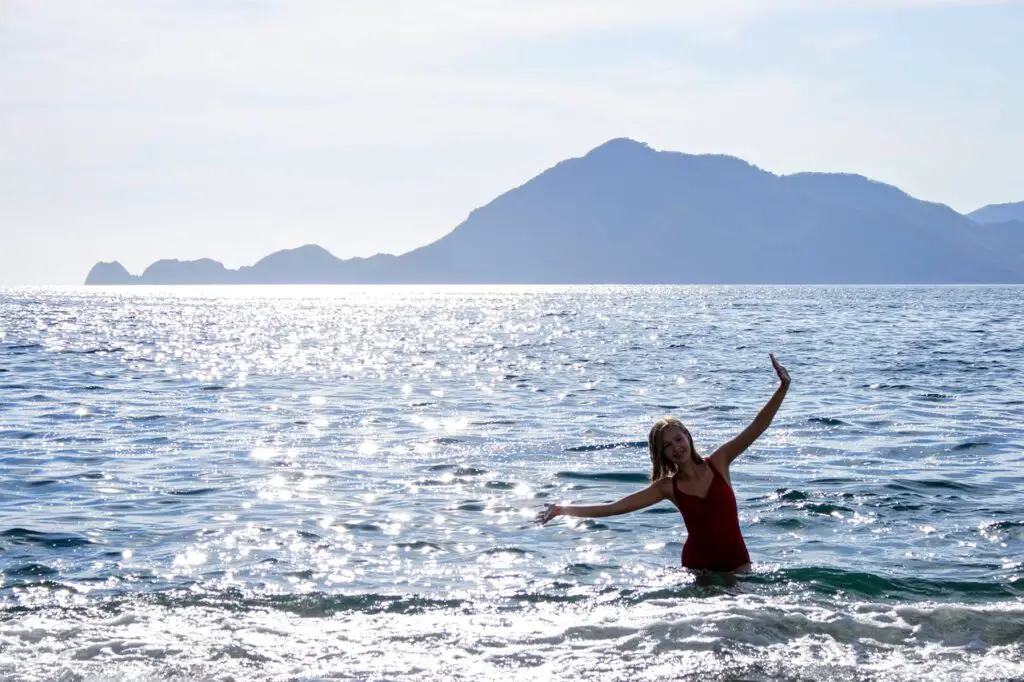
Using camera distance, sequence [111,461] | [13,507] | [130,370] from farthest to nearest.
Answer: [130,370], [111,461], [13,507]

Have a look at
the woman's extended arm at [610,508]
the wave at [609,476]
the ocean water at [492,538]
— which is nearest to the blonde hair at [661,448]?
the woman's extended arm at [610,508]

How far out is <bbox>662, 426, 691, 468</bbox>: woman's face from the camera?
10.7 m

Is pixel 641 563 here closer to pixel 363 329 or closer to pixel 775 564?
pixel 775 564

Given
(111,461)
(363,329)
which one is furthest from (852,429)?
(363,329)

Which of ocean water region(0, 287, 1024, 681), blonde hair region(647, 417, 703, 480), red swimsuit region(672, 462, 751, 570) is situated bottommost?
ocean water region(0, 287, 1024, 681)

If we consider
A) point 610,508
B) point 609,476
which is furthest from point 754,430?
point 609,476

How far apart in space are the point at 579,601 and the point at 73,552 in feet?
21.7

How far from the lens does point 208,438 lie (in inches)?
943

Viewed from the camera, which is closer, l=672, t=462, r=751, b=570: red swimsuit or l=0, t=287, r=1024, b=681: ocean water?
l=0, t=287, r=1024, b=681: ocean water

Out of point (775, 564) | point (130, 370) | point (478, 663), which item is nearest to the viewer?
point (478, 663)

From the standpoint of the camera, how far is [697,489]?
11062 millimetres

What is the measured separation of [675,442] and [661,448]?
163 mm

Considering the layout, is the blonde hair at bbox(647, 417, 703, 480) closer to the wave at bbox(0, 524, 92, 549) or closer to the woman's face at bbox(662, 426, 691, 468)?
the woman's face at bbox(662, 426, 691, 468)

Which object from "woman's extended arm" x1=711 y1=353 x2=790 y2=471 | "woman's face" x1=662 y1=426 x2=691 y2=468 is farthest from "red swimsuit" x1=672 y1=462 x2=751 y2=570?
"woman's face" x1=662 y1=426 x2=691 y2=468
